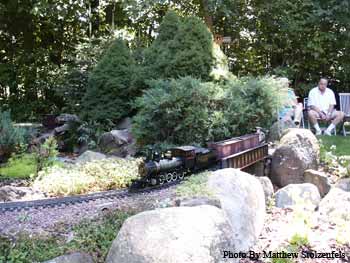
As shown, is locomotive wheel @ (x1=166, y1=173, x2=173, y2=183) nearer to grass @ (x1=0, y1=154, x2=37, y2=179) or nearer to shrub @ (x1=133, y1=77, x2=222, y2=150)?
shrub @ (x1=133, y1=77, x2=222, y2=150)

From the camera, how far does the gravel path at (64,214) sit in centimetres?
321

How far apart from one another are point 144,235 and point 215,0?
7.82 meters

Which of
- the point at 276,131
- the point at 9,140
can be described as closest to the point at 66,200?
the point at 9,140

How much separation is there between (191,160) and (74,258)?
2.10 meters

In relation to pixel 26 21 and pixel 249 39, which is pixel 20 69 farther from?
pixel 249 39

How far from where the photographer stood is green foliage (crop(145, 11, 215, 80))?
278 inches

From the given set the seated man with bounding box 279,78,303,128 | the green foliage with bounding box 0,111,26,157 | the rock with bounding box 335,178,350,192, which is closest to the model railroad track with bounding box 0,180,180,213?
the rock with bounding box 335,178,350,192

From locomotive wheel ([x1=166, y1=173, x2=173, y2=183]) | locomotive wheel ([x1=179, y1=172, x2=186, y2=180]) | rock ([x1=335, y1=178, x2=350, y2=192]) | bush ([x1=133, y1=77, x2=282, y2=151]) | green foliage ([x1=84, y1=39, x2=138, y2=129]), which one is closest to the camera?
locomotive wheel ([x1=166, y1=173, x2=173, y2=183])

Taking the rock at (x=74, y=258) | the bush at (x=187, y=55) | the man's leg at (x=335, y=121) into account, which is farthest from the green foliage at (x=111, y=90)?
the rock at (x=74, y=258)

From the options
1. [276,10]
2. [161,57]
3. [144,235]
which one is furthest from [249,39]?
[144,235]

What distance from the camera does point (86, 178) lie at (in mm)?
4676

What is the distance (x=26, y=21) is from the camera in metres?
11.7

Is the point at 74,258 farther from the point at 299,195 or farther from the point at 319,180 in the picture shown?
the point at 319,180

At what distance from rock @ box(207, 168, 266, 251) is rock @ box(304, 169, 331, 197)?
168 cm
